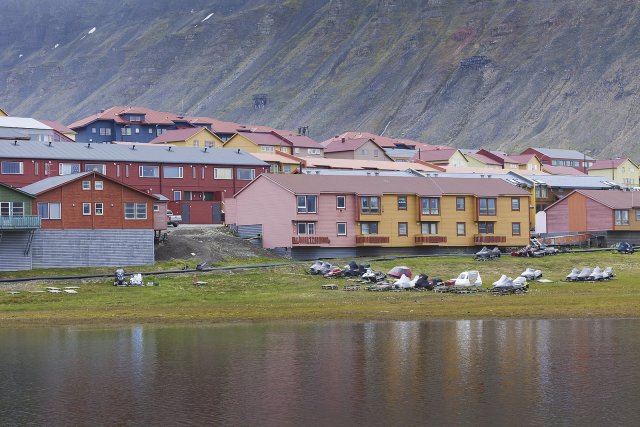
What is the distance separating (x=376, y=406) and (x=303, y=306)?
28.8m

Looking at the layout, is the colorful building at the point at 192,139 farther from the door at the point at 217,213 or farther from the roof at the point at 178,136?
the door at the point at 217,213

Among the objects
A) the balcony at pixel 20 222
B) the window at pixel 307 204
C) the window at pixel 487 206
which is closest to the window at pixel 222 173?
the window at pixel 307 204

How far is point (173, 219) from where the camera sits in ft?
358

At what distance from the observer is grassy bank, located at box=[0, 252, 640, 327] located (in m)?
64.2

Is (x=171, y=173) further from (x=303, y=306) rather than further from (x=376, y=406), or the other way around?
(x=376, y=406)

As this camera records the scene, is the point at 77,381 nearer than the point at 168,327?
Yes

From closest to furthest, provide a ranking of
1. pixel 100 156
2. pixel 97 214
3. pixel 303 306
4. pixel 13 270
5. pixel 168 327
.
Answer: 1. pixel 168 327
2. pixel 303 306
3. pixel 13 270
4. pixel 97 214
5. pixel 100 156

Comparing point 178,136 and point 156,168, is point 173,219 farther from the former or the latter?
point 178,136

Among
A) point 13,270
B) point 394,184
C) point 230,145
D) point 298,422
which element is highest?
point 230,145

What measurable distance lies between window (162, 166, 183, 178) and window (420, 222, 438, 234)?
32310mm

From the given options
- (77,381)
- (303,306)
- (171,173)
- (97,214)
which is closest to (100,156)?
(171,173)

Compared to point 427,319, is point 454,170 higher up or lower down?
higher up

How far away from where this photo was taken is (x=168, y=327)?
201 feet

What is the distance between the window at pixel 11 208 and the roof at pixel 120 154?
26.7 meters
